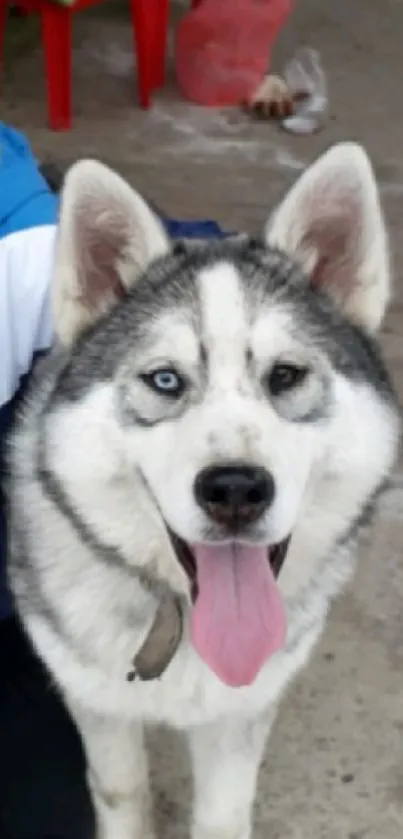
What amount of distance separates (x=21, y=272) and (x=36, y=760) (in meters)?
0.78

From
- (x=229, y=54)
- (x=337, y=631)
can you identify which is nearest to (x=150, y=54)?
(x=229, y=54)

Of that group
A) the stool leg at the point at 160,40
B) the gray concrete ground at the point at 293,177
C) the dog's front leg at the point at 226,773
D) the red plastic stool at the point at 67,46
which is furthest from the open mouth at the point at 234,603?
the stool leg at the point at 160,40

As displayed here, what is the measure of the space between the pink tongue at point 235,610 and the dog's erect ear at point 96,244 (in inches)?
13.6

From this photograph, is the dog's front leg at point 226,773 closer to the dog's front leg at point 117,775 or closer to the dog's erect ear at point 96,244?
the dog's front leg at point 117,775

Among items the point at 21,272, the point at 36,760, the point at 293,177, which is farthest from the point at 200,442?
the point at 293,177

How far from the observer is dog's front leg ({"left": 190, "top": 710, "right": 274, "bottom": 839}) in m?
1.87

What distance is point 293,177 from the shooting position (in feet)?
11.5

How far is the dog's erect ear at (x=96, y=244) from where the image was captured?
4.87ft

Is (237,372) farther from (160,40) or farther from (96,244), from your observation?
(160,40)

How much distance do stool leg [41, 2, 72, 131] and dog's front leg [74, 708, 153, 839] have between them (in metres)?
2.53

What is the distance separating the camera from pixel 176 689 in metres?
1.72

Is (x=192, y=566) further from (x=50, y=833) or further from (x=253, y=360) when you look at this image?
(x=50, y=833)

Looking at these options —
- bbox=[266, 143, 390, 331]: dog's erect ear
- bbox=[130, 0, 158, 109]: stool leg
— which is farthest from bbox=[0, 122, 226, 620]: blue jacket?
bbox=[130, 0, 158, 109]: stool leg

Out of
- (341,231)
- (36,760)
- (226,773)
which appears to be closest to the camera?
(341,231)
